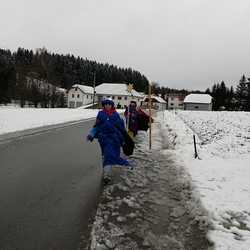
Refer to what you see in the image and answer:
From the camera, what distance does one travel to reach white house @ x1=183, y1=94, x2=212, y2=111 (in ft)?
331

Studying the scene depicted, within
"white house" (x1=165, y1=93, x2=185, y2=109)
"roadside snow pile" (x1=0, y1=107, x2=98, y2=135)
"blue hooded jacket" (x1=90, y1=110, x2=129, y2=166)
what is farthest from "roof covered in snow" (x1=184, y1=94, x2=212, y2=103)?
"blue hooded jacket" (x1=90, y1=110, x2=129, y2=166)

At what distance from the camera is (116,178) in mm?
7324

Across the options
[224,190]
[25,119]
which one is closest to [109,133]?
[224,190]

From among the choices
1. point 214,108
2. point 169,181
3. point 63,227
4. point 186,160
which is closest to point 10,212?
point 63,227

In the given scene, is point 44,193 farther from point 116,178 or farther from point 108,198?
point 116,178

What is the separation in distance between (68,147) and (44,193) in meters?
6.08

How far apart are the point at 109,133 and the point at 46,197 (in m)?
1.90

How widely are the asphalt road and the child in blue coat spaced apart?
1.84 ft

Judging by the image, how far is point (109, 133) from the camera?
6.97 metres

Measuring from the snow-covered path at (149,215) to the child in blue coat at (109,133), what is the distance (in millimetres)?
451

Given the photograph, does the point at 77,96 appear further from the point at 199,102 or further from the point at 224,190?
the point at 224,190

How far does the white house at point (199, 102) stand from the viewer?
10081 centimetres

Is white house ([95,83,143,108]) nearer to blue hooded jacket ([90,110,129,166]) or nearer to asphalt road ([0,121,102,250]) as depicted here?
asphalt road ([0,121,102,250])

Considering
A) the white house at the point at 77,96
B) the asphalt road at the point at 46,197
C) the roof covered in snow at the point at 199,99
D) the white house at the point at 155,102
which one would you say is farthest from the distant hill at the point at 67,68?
the asphalt road at the point at 46,197
